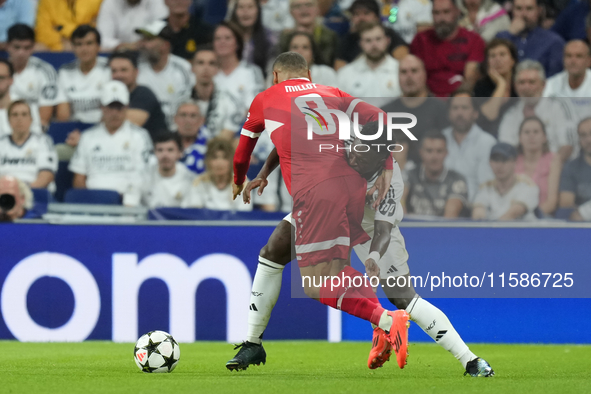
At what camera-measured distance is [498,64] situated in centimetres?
934

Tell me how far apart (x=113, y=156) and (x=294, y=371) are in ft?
15.0

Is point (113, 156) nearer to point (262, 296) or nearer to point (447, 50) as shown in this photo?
point (447, 50)

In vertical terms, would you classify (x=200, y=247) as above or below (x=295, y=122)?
below

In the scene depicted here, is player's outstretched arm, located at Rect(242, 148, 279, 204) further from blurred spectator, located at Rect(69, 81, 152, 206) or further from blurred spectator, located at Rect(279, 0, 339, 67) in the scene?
blurred spectator, located at Rect(279, 0, 339, 67)

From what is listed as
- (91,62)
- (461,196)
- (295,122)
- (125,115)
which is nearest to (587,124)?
(461,196)

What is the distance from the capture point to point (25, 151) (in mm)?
9656

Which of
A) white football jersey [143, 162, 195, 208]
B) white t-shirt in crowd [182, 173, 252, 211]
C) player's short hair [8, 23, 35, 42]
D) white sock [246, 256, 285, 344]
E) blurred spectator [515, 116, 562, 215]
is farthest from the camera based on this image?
player's short hair [8, 23, 35, 42]

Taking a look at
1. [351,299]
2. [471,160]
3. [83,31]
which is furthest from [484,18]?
[351,299]

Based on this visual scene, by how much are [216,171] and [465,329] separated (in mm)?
2899

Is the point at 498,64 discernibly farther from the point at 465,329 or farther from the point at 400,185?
the point at 400,185

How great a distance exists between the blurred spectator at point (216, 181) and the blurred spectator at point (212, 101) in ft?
1.96

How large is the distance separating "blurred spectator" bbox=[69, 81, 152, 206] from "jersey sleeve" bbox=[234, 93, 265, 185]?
3.62 m

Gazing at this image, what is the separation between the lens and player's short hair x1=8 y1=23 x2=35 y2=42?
Answer: 1081 cm

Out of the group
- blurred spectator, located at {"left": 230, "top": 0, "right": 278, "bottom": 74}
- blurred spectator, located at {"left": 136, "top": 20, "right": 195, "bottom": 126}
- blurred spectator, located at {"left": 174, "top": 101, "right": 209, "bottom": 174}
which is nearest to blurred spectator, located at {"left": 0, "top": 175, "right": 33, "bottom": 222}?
blurred spectator, located at {"left": 174, "top": 101, "right": 209, "bottom": 174}
